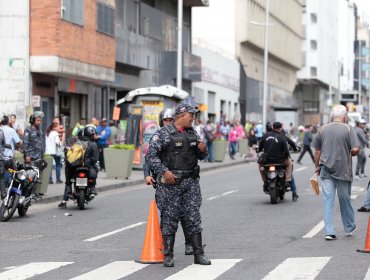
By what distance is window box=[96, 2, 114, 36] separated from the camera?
39316 mm

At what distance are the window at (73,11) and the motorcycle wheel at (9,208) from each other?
18.3 metres

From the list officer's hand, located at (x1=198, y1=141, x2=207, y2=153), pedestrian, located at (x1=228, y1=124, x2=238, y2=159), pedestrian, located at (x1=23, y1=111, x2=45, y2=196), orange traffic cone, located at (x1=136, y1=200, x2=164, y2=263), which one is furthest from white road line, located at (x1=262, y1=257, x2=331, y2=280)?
pedestrian, located at (x1=228, y1=124, x2=238, y2=159)

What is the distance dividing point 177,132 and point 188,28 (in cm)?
4768

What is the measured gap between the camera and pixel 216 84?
63594 millimetres

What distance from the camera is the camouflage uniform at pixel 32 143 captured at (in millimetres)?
20422

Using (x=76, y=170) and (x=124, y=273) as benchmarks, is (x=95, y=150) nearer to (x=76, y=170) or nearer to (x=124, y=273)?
(x=76, y=170)

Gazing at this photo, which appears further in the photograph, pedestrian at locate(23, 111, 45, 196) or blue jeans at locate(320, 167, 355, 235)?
pedestrian at locate(23, 111, 45, 196)

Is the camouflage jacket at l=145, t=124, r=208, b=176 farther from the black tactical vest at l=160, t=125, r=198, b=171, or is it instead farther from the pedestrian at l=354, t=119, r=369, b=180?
the pedestrian at l=354, t=119, r=369, b=180

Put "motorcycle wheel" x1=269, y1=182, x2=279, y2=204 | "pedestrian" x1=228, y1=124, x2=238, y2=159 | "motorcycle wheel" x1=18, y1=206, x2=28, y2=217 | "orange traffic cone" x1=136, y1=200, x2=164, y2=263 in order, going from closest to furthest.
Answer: "orange traffic cone" x1=136, y1=200, x2=164, y2=263
"motorcycle wheel" x1=18, y1=206, x2=28, y2=217
"motorcycle wheel" x1=269, y1=182, x2=279, y2=204
"pedestrian" x1=228, y1=124, x2=238, y2=159

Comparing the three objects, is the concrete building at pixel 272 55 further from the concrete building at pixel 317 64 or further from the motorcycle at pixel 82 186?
the motorcycle at pixel 82 186

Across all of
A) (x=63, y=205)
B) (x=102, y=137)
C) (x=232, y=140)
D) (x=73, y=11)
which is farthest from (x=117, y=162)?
(x=232, y=140)

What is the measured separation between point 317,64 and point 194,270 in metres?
95.9

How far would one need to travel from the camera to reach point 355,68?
18512 centimetres

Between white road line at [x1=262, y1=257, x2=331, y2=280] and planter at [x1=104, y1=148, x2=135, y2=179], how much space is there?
16.9 metres
